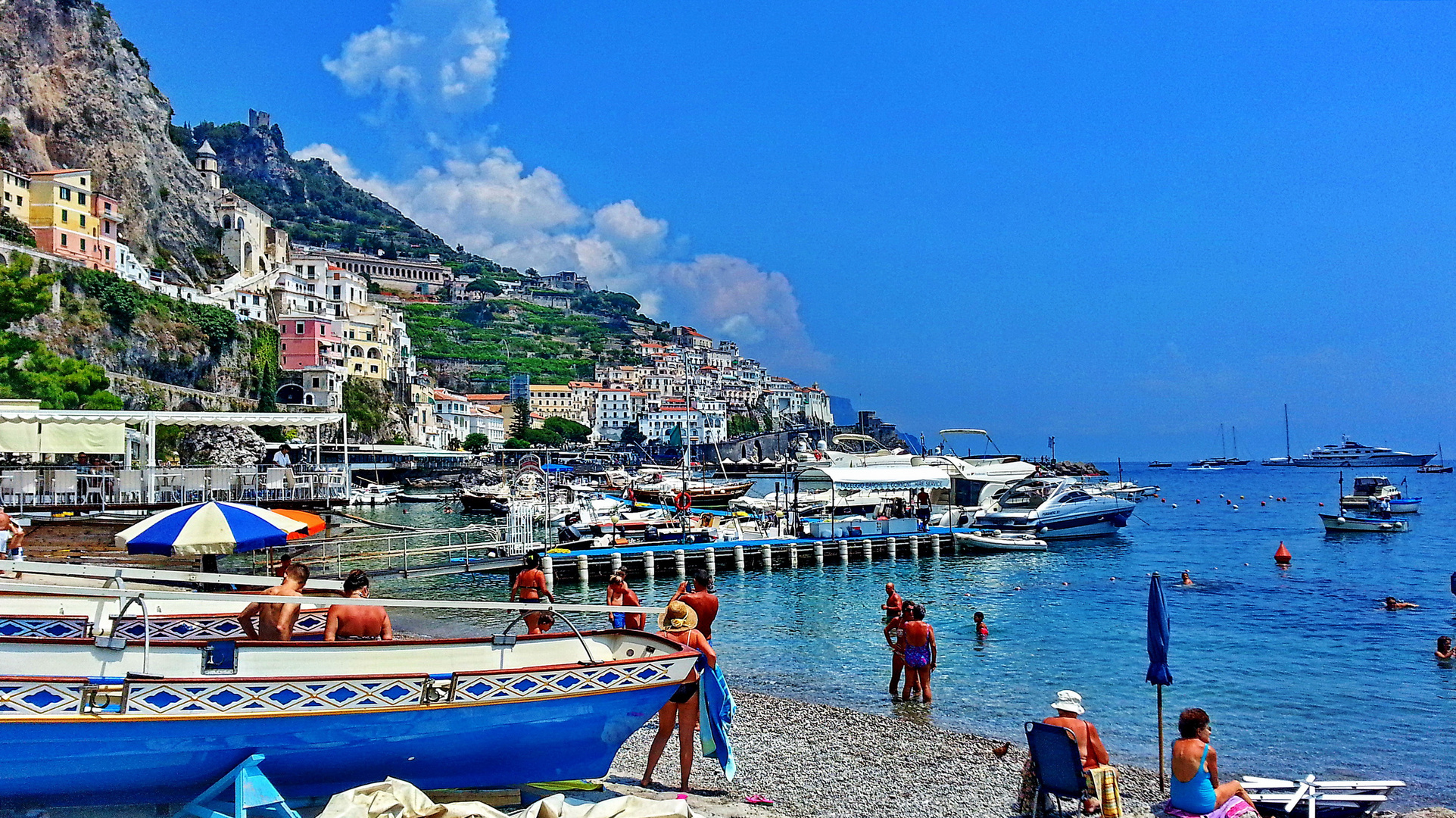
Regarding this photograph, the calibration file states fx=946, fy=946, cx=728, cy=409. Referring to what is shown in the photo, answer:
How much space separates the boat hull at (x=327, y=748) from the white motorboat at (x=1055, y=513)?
119ft

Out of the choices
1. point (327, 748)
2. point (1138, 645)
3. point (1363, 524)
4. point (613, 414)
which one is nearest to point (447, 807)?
point (327, 748)

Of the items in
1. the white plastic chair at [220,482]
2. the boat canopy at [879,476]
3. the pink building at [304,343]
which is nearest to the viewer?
the white plastic chair at [220,482]

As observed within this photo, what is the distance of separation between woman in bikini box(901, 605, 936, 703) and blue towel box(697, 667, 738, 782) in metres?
6.03

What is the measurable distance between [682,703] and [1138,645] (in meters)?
15.2

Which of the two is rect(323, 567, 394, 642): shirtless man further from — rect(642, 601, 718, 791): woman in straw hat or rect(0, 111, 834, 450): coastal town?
rect(0, 111, 834, 450): coastal town

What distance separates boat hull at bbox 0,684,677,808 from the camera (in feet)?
22.2

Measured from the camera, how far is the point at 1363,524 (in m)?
51.2

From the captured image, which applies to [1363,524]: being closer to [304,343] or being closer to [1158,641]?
[1158,641]

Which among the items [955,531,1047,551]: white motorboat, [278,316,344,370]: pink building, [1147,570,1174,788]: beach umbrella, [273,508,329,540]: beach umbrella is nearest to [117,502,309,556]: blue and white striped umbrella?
[273,508,329,540]: beach umbrella

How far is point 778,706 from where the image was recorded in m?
13.9

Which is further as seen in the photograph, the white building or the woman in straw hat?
the white building

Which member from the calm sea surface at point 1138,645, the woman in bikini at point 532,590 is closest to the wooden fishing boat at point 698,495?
the calm sea surface at point 1138,645

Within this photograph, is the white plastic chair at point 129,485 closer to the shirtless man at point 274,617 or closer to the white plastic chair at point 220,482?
the white plastic chair at point 220,482

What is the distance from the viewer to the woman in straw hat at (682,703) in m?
8.82
